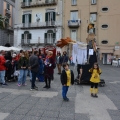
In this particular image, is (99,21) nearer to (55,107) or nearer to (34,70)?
(34,70)

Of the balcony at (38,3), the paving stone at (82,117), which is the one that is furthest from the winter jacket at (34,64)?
the balcony at (38,3)

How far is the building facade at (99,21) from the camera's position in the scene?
3231cm

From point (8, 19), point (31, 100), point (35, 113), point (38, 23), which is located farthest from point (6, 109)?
point (8, 19)

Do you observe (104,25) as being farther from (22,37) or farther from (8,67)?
(8,67)

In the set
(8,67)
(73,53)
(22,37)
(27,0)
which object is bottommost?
(8,67)

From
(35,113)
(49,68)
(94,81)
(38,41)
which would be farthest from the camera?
(38,41)

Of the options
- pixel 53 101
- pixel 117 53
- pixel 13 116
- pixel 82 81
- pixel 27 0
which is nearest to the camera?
pixel 13 116

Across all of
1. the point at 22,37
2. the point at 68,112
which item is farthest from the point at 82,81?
the point at 22,37

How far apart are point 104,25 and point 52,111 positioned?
29379 mm

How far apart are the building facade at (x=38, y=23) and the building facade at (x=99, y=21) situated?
165cm

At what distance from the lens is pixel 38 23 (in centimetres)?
3547

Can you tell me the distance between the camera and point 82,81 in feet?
33.0

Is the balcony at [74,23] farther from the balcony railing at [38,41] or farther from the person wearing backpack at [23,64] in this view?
the person wearing backpack at [23,64]

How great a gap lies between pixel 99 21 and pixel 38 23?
11.1 metres
